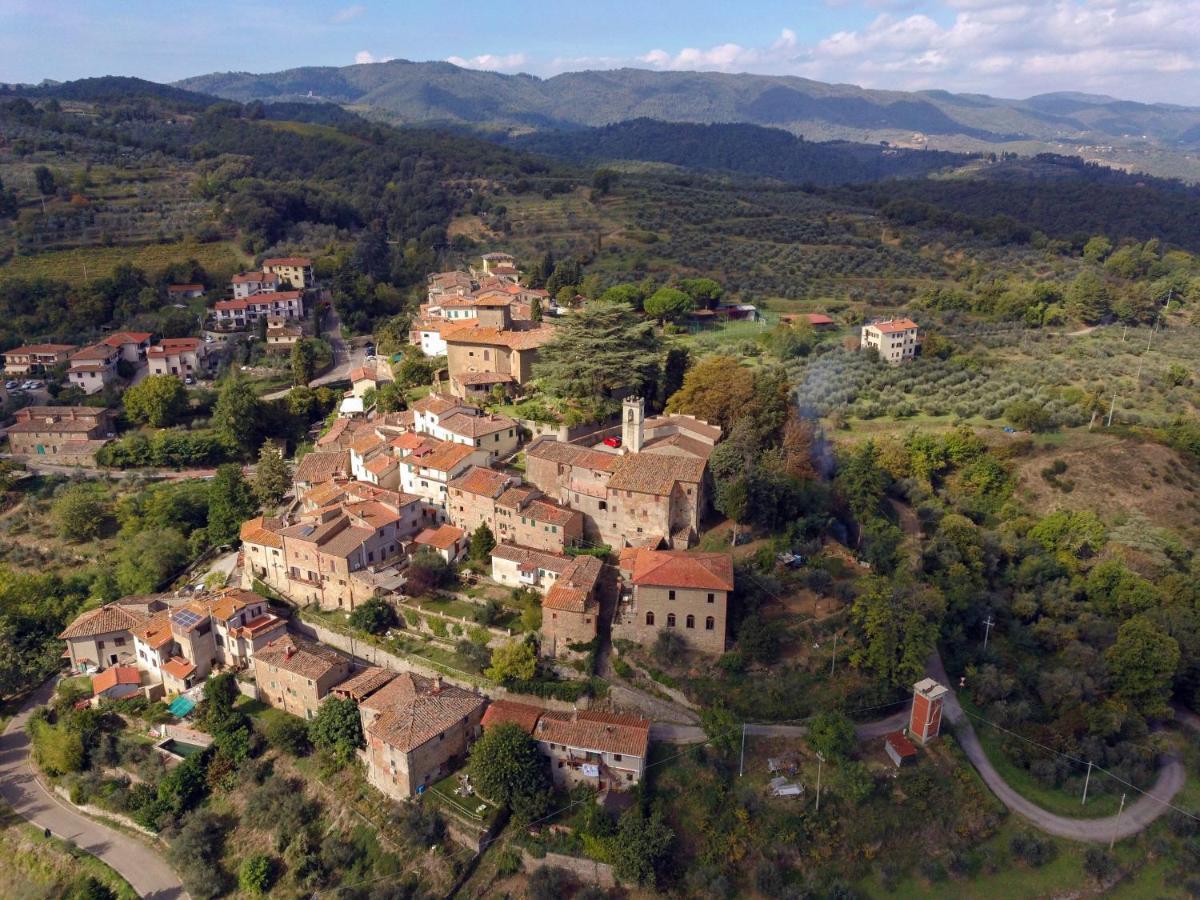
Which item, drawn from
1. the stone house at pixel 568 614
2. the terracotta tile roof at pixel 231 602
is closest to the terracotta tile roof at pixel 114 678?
the terracotta tile roof at pixel 231 602

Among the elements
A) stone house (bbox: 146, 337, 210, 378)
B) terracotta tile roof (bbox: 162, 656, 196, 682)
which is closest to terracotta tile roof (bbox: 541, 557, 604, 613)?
terracotta tile roof (bbox: 162, 656, 196, 682)

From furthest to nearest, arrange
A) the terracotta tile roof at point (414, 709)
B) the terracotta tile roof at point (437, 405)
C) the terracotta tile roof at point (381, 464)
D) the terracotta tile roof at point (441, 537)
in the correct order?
the terracotta tile roof at point (437, 405) < the terracotta tile roof at point (381, 464) < the terracotta tile roof at point (441, 537) < the terracotta tile roof at point (414, 709)

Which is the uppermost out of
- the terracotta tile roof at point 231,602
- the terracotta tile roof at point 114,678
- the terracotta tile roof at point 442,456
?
the terracotta tile roof at point 442,456

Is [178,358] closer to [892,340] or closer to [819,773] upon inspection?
[892,340]

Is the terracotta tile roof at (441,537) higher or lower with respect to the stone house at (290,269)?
lower

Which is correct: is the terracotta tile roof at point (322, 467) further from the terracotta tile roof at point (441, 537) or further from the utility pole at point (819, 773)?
the utility pole at point (819, 773)

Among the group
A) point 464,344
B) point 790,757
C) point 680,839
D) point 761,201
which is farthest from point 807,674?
point 761,201

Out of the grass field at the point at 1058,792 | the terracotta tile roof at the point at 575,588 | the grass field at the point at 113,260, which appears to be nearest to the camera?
the grass field at the point at 1058,792
